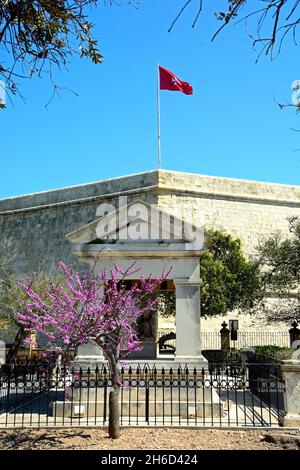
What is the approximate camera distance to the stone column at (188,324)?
→ 8.27 meters

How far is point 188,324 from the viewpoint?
8414mm

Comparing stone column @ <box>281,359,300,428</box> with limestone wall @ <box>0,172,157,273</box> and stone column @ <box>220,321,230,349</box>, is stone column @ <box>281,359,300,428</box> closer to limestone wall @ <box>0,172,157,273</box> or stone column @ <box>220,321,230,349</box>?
stone column @ <box>220,321,230,349</box>

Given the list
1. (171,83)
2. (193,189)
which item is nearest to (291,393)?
(171,83)

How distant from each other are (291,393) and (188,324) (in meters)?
2.16

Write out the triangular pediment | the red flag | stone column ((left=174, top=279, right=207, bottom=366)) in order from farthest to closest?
1. the red flag
2. the triangular pediment
3. stone column ((left=174, top=279, right=207, bottom=366))

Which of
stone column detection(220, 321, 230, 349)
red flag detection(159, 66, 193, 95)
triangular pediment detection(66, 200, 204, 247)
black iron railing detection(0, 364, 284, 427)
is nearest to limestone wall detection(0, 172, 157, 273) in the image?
red flag detection(159, 66, 193, 95)

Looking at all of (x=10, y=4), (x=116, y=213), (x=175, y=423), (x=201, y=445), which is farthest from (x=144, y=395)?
(x=10, y=4)

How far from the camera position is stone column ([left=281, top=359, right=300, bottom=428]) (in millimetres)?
7016

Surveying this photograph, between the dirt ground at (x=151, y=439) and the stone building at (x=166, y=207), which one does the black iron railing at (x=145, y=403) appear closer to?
the dirt ground at (x=151, y=439)

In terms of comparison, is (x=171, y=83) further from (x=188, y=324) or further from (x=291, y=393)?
(x=291, y=393)

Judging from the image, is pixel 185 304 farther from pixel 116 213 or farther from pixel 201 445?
pixel 201 445

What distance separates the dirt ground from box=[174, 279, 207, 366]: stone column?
5.72 feet

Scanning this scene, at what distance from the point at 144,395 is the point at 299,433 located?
107 inches

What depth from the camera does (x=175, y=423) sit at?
23.6ft
